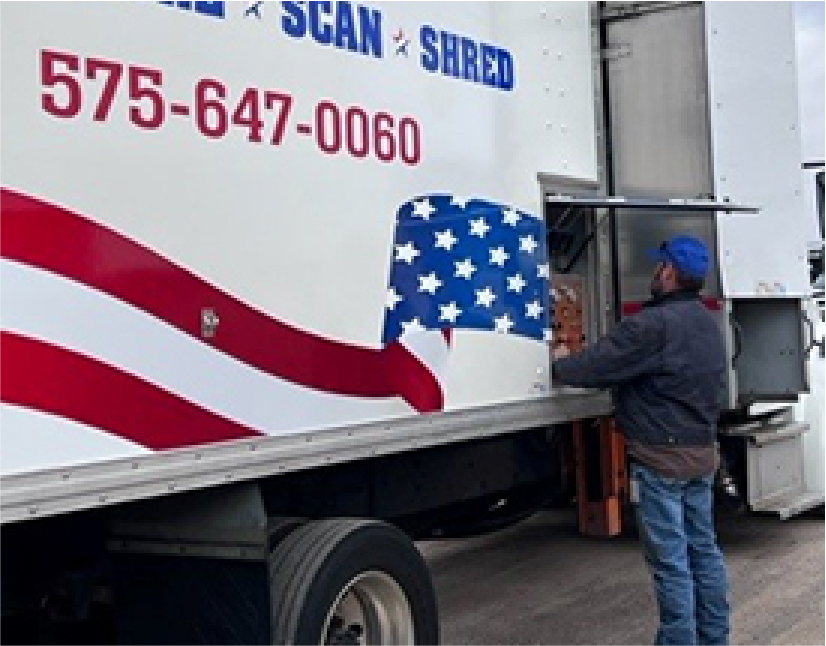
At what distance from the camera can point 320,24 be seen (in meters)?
3.97

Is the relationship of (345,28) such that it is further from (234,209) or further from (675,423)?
(675,423)

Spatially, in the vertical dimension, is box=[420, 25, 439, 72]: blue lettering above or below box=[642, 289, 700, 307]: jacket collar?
above

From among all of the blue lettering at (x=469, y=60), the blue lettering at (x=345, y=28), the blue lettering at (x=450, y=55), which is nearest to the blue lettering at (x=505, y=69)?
the blue lettering at (x=469, y=60)

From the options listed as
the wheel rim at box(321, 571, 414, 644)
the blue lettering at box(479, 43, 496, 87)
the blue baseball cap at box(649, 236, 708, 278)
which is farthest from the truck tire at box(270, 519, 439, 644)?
the blue lettering at box(479, 43, 496, 87)

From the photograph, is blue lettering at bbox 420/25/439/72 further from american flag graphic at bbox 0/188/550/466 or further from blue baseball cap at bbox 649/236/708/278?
blue baseball cap at bbox 649/236/708/278

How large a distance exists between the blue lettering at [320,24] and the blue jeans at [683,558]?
229 cm

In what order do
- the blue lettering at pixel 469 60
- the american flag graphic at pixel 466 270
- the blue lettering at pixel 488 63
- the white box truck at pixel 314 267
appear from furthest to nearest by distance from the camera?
the blue lettering at pixel 488 63
the blue lettering at pixel 469 60
the american flag graphic at pixel 466 270
the white box truck at pixel 314 267

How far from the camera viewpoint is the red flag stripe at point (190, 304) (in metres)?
3.02

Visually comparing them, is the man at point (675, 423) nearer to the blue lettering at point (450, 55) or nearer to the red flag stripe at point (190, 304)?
the red flag stripe at point (190, 304)

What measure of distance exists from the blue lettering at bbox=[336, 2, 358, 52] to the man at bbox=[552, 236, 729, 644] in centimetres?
171

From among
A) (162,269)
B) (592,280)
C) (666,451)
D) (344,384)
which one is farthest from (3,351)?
(592,280)

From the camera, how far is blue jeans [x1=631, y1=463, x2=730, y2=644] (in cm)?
489

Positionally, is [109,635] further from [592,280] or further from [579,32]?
[579,32]

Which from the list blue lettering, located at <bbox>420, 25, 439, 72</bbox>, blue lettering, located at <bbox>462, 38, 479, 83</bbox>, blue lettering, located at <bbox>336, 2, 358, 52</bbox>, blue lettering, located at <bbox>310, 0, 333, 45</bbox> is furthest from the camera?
blue lettering, located at <bbox>462, 38, 479, 83</bbox>
